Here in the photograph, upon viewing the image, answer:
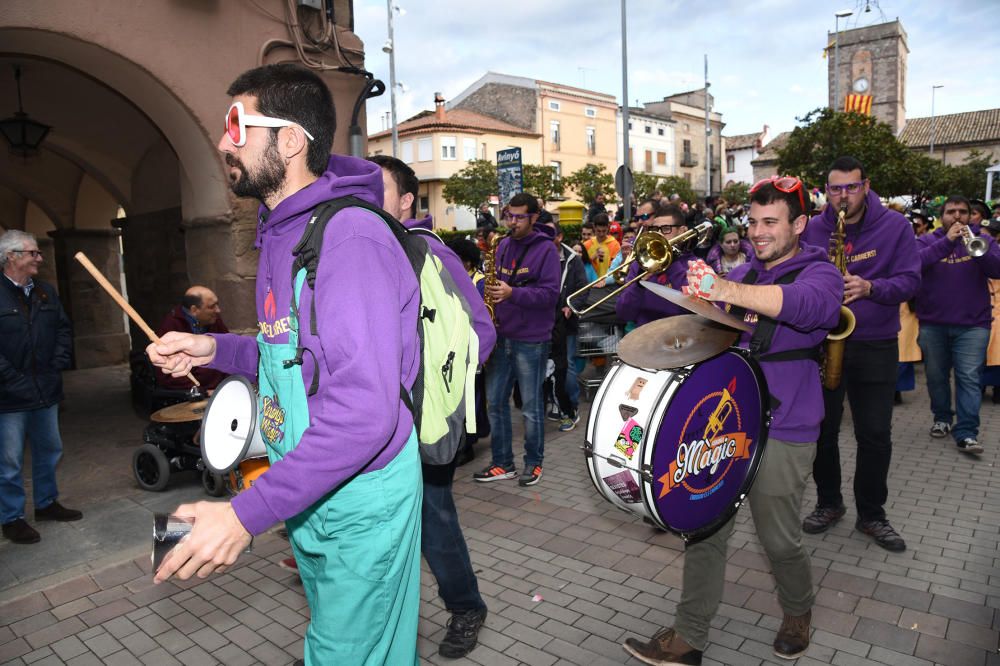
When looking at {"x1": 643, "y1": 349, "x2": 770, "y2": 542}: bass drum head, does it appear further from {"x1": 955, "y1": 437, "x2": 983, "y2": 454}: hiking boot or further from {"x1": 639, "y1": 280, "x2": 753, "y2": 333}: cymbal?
{"x1": 955, "y1": 437, "x2": 983, "y2": 454}: hiking boot

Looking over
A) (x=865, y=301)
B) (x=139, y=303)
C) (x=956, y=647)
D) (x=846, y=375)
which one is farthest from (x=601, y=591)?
(x=139, y=303)

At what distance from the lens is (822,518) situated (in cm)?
487

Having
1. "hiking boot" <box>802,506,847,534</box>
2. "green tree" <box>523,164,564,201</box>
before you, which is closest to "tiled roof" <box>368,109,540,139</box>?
"green tree" <box>523,164,564,201</box>

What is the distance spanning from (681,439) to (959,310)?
16.9ft

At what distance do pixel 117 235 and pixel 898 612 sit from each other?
1267 centimetres

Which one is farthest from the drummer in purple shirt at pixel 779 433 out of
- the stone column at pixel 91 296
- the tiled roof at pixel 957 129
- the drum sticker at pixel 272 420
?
the tiled roof at pixel 957 129

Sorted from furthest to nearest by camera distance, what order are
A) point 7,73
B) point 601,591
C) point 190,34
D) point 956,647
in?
point 7,73
point 190,34
point 601,591
point 956,647

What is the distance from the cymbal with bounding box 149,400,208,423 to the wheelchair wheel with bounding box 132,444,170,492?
1.06 ft

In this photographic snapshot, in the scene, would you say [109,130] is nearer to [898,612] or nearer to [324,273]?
[324,273]

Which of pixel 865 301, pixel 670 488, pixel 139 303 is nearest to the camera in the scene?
pixel 670 488

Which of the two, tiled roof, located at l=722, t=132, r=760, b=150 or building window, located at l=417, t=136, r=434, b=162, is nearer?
building window, located at l=417, t=136, r=434, b=162

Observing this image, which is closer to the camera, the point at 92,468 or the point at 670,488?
the point at 670,488

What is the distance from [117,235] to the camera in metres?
12.5

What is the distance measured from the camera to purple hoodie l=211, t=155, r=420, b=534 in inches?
65.7
